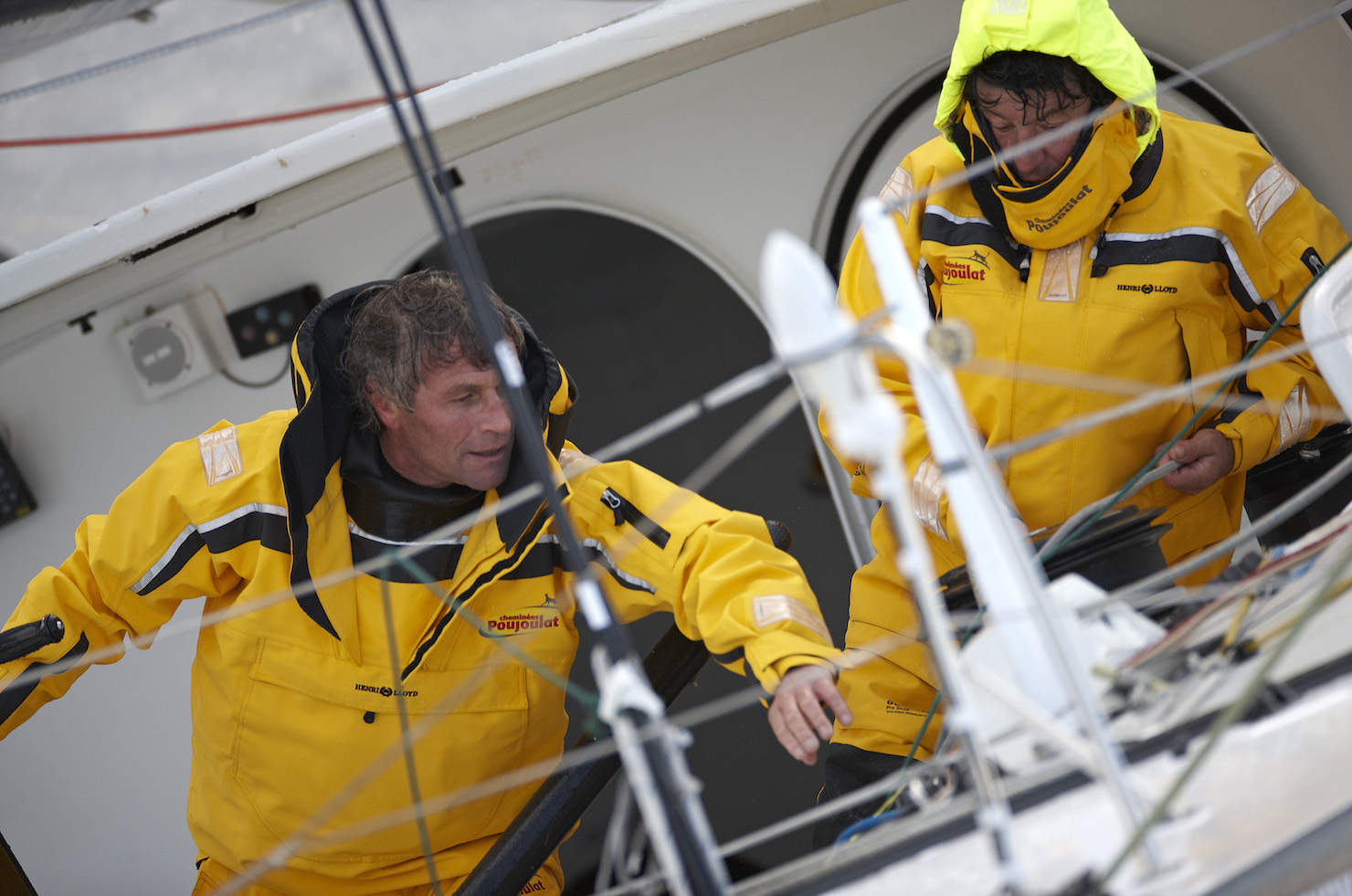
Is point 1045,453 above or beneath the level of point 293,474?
beneath

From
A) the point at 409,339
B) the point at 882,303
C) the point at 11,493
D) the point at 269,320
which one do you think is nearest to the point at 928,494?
the point at 882,303

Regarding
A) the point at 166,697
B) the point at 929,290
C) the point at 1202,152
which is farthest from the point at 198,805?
the point at 1202,152

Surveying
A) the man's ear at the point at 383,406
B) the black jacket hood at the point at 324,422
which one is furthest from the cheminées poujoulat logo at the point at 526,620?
the man's ear at the point at 383,406

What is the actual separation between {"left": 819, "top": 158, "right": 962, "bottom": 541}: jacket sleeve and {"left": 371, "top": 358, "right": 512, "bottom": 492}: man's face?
48 cm

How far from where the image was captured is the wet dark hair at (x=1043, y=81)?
1462 millimetres

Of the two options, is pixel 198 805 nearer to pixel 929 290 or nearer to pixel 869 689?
pixel 869 689

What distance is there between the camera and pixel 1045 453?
5.38 feet

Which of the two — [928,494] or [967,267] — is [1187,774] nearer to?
[928,494]

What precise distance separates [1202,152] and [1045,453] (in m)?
0.46

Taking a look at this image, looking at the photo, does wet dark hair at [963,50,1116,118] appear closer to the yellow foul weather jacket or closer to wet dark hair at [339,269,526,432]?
the yellow foul weather jacket

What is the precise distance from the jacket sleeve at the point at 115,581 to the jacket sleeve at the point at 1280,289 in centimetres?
144

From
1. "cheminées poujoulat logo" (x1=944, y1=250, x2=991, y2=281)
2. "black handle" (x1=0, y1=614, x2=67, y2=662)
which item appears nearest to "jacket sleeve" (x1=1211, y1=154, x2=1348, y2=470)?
"cheminées poujoulat logo" (x1=944, y1=250, x2=991, y2=281)

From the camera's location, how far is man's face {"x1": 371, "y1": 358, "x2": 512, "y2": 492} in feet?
5.33

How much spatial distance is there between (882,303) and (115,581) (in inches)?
44.9
